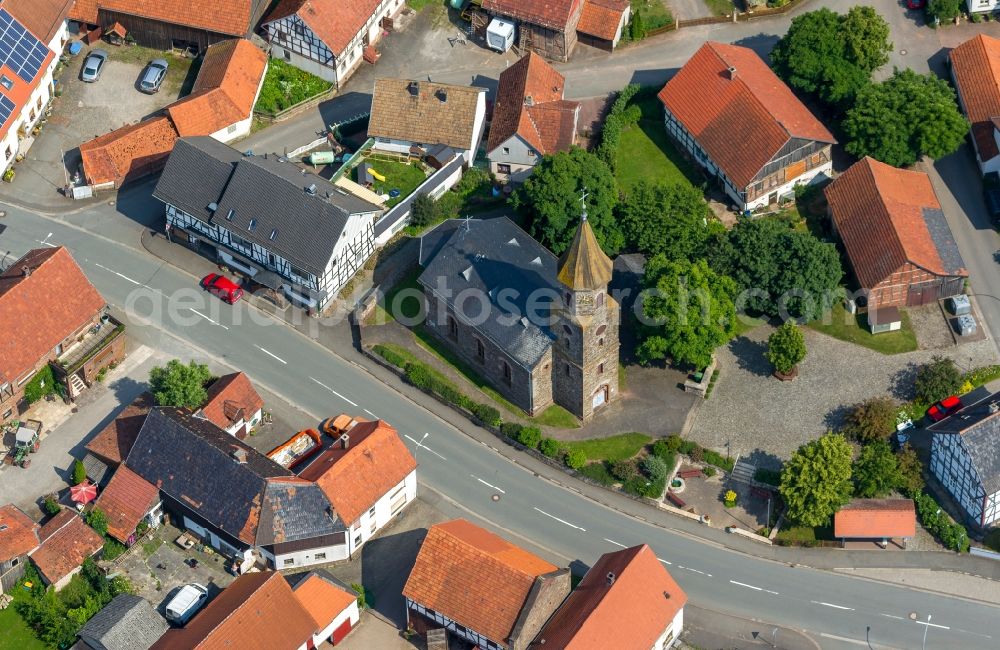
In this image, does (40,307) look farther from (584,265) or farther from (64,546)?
(584,265)

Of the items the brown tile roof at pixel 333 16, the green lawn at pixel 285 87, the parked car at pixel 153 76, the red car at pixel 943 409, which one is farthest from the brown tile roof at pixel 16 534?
the red car at pixel 943 409

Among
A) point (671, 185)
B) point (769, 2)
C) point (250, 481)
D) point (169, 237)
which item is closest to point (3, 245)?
point (169, 237)

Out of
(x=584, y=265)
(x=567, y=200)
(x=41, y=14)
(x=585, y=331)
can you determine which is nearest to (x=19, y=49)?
(x=41, y=14)

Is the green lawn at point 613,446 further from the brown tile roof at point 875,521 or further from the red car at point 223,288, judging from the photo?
the red car at point 223,288

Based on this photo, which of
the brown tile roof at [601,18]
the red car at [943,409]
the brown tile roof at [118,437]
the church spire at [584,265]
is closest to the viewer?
the church spire at [584,265]

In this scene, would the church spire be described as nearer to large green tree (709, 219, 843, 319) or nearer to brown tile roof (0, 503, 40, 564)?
large green tree (709, 219, 843, 319)
